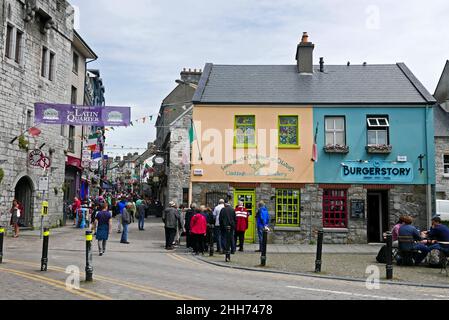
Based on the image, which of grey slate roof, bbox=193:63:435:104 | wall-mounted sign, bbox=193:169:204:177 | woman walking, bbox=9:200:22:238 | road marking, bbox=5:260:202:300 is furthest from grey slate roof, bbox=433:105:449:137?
road marking, bbox=5:260:202:300

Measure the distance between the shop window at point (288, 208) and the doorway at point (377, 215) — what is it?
3459mm

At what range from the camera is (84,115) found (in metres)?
19.2

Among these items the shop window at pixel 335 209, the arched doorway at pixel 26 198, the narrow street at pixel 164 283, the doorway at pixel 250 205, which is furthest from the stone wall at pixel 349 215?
the arched doorway at pixel 26 198

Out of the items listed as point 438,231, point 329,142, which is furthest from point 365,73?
point 438,231

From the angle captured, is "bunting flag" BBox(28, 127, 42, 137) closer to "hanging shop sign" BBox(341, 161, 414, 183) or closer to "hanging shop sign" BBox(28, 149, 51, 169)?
"hanging shop sign" BBox(28, 149, 51, 169)

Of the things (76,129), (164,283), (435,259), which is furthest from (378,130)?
(76,129)

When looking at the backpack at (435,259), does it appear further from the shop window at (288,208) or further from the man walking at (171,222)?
the man walking at (171,222)

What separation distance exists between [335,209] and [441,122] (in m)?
20.4

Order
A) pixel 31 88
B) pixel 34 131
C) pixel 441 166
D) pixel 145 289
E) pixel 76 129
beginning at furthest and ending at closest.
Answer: pixel 441 166 → pixel 76 129 → pixel 31 88 → pixel 34 131 → pixel 145 289

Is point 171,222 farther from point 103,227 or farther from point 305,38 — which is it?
point 305,38

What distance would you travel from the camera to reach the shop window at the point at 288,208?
19.4 meters

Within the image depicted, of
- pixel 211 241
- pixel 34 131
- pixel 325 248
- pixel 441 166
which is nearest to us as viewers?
pixel 211 241

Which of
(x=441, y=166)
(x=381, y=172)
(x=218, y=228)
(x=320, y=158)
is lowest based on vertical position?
(x=218, y=228)

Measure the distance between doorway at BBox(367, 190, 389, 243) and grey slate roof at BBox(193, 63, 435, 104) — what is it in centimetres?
417
